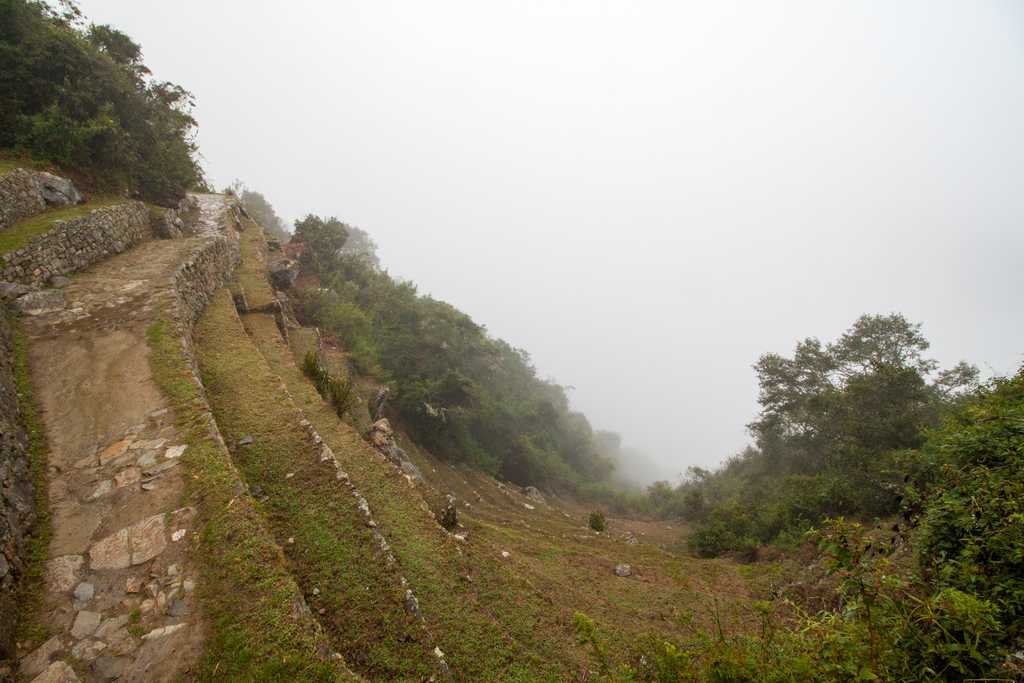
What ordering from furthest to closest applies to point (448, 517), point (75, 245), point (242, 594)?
point (75, 245)
point (448, 517)
point (242, 594)

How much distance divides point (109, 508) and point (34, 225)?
10.0 metres

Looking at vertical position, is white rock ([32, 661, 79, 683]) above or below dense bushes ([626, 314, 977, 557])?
below

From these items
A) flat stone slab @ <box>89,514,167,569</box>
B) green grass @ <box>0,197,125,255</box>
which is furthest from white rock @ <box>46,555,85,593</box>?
green grass @ <box>0,197,125,255</box>

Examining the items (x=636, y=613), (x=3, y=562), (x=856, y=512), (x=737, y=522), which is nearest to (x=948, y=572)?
(x=636, y=613)

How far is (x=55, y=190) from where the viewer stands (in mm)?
12578

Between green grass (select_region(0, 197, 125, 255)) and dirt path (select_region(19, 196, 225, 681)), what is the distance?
4.80 feet

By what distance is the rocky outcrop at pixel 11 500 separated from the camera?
173 inches

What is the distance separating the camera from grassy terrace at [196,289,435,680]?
5270 mm

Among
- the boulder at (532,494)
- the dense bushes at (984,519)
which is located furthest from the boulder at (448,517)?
the boulder at (532,494)

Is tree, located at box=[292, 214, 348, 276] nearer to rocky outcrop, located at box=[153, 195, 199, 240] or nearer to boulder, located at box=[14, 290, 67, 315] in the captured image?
rocky outcrop, located at box=[153, 195, 199, 240]

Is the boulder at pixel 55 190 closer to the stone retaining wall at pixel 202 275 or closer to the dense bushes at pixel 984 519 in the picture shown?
the stone retaining wall at pixel 202 275

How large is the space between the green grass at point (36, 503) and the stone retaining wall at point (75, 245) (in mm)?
1790

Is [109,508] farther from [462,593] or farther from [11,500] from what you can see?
[462,593]

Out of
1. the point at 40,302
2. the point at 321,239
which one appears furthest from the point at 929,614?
the point at 321,239
